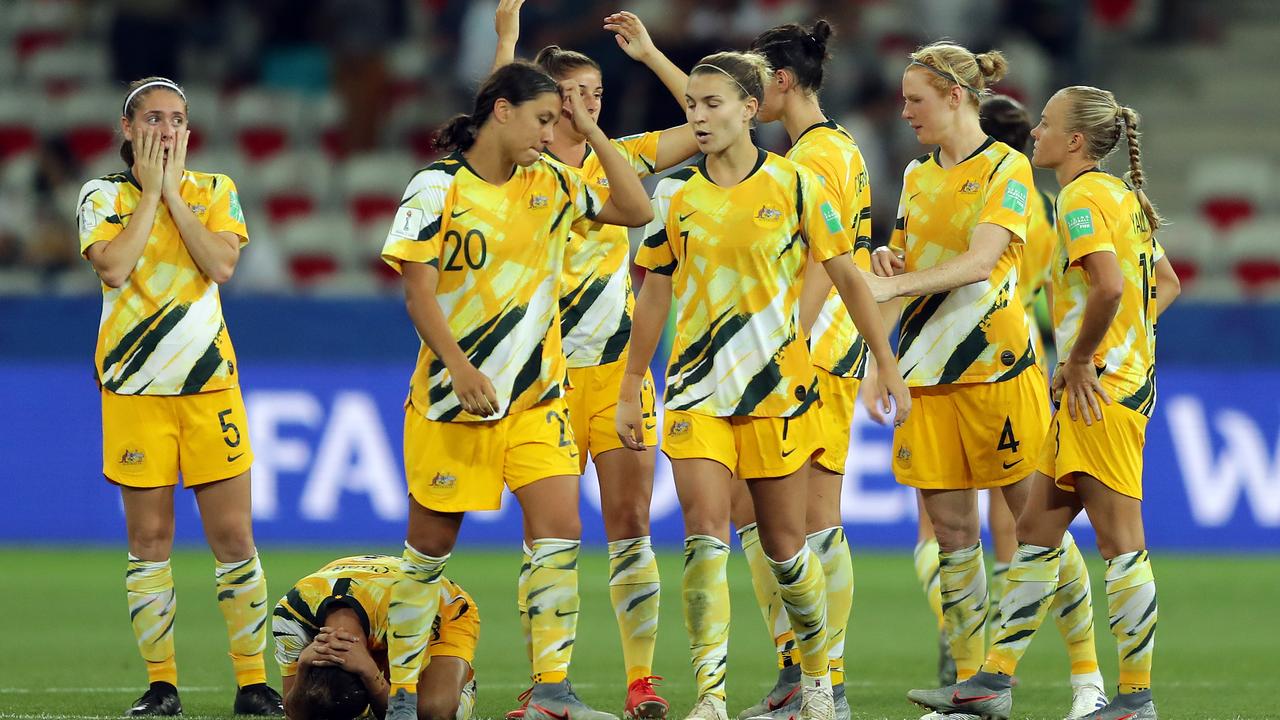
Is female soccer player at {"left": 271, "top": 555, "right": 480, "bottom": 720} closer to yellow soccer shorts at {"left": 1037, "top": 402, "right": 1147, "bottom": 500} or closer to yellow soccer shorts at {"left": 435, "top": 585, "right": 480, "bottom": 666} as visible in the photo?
yellow soccer shorts at {"left": 435, "top": 585, "right": 480, "bottom": 666}

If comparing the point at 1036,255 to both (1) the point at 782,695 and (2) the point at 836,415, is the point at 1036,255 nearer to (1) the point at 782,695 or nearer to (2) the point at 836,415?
(2) the point at 836,415

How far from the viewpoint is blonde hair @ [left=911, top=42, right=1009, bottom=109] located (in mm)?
6992

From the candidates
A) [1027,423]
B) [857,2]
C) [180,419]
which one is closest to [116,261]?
[180,419]

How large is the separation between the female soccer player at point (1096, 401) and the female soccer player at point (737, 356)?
698mm

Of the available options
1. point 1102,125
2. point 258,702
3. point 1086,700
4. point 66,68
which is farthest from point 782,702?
point 66,68

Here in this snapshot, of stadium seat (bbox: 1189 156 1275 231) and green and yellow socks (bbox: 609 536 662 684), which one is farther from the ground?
stadium seat (bbox: 1189 156 1275 231)

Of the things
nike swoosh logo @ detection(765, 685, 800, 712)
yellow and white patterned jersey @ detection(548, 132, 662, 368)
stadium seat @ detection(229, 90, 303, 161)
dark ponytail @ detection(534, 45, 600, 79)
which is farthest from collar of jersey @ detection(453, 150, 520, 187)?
stadium seat @ detection(229, 90, 303, 161)

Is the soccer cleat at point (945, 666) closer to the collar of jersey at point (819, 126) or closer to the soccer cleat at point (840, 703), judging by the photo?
the soccer cleat at point (840, 703)

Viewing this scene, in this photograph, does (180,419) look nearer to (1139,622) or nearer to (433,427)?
(433,427)

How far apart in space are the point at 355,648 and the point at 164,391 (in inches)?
56.4

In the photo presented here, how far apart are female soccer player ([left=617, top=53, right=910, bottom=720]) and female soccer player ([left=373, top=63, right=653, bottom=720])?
0.96ft

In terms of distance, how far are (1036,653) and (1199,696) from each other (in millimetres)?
1612

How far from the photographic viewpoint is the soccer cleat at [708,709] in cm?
635

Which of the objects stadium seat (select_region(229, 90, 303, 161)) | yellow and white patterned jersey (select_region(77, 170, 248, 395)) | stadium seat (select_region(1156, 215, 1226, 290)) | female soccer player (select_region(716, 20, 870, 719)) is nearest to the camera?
female soccer player (select_region(716, 20, 870, 719))
